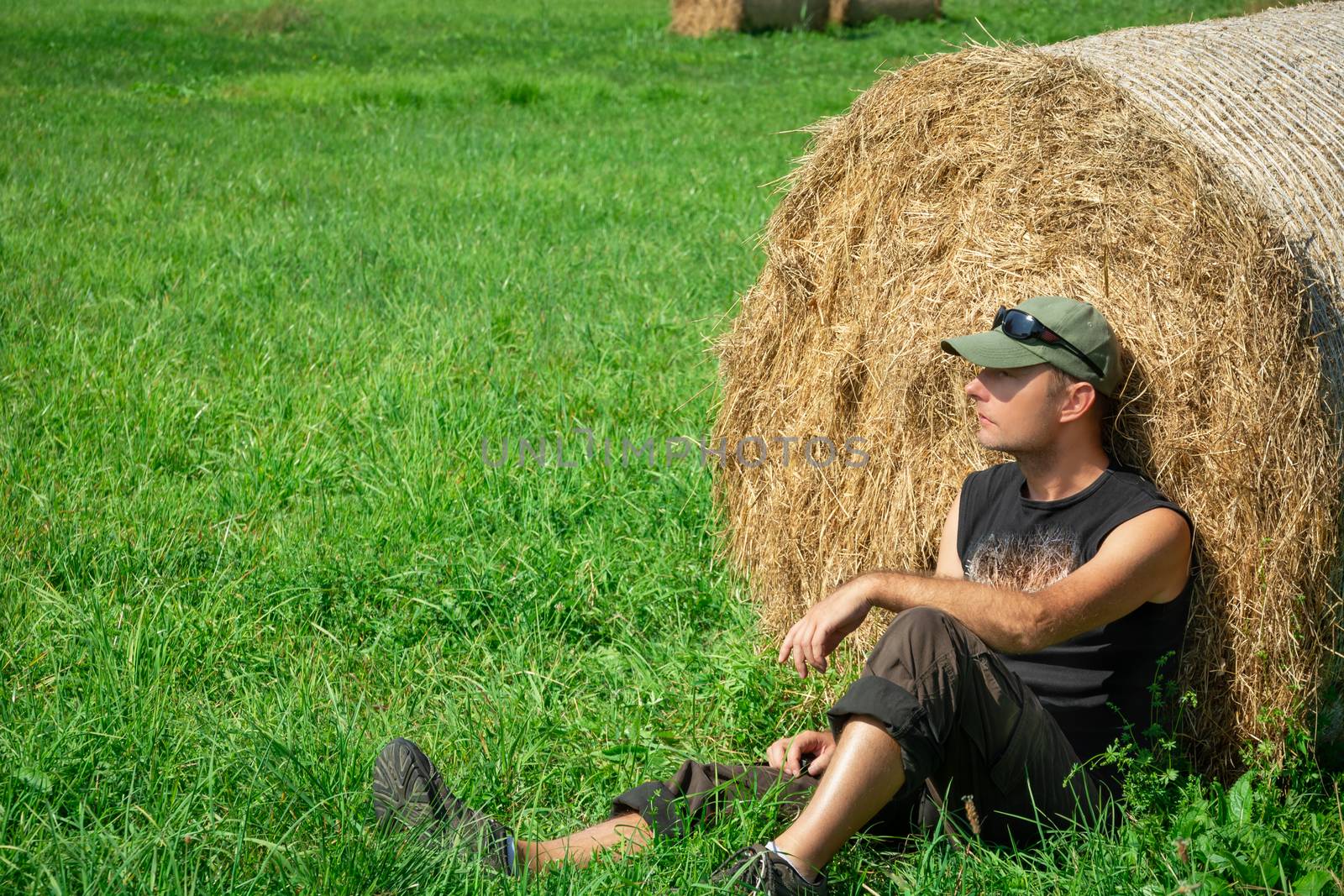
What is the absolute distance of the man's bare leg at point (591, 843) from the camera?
2.99 meters

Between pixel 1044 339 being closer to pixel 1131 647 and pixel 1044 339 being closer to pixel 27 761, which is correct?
pixel 1131 647

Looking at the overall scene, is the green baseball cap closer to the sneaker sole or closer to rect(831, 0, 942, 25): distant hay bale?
the sneaker sole

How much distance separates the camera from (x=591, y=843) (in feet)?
10.1

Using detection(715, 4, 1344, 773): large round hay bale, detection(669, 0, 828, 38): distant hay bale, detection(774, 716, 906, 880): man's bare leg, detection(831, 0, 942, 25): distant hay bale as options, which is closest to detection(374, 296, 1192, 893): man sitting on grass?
detection(774, 716, 906, 880): man's bare leg

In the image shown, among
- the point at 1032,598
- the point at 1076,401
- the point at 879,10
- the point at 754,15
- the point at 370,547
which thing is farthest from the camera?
the point at 879,10

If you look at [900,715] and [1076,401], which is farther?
[1076,401]

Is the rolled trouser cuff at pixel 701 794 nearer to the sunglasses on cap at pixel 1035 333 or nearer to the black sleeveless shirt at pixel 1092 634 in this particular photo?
the black sleeveless shirt at pixel 1092 634

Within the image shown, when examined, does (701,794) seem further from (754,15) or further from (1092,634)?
(754,15)

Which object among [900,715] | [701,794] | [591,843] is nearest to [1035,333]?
[900,715]

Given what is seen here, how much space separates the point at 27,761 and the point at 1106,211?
3.26 metres

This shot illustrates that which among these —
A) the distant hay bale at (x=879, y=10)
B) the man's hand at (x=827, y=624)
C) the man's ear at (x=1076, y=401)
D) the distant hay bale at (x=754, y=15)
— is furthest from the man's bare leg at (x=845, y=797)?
the distant hay bale at (x=879, y=10)

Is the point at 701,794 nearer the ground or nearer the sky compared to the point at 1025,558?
nearer the ground

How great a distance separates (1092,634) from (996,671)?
34 cm

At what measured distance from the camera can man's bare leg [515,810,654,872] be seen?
2.99 metres
